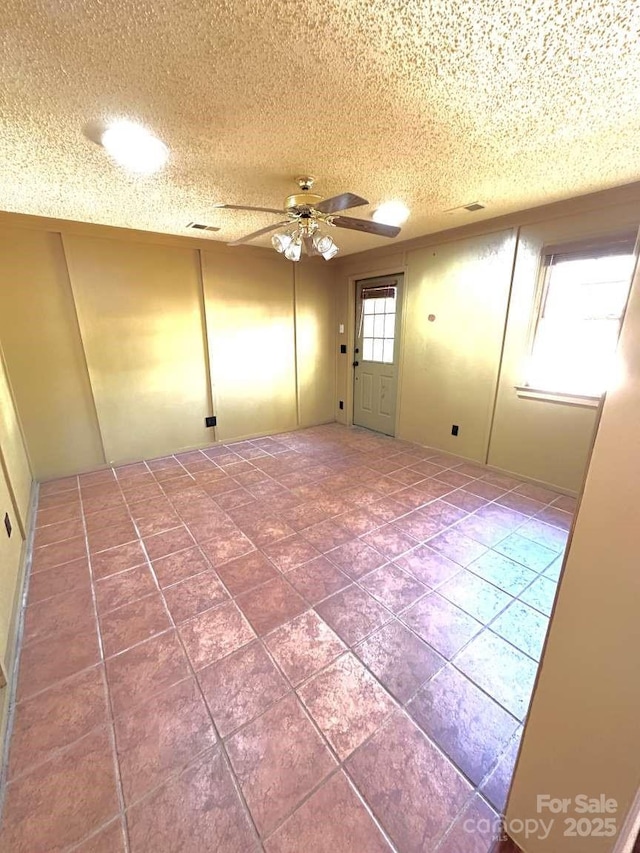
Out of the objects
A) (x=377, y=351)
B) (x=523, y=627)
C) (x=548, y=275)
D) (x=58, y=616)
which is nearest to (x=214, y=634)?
(x=58, y=616)

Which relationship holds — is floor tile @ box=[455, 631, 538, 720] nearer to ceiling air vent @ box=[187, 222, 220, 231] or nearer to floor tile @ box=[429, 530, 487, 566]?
floor tile @ box=[429, 530, 487, 566]

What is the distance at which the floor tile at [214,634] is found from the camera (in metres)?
1.54

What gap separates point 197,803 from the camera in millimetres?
1049

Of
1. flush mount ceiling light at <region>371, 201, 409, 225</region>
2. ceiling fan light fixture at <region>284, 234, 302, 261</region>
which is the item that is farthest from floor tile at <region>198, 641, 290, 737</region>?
flush mount ceiling light at <region>371, 201, 409, 225</region>

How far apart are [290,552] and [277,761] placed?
1.13 m

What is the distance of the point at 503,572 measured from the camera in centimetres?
204

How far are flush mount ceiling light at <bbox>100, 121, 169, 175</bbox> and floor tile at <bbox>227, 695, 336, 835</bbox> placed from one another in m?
2.59

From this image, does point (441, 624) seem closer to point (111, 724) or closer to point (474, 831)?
point (474, 831)

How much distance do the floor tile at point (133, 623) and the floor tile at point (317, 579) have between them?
27.1 inches

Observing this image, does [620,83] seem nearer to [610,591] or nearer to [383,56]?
[383,56]

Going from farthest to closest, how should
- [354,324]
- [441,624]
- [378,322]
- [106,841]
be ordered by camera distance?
[354,324]
[378,322]
[441,624]
[106,841]

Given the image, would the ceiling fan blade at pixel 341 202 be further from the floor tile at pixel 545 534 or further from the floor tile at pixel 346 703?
the floor tile at pixel 545 534

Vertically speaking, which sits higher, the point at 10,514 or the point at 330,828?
the point at 10,514

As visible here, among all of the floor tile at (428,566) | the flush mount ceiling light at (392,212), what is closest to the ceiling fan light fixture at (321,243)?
A: the flush mount ceiling light at (392,212)
